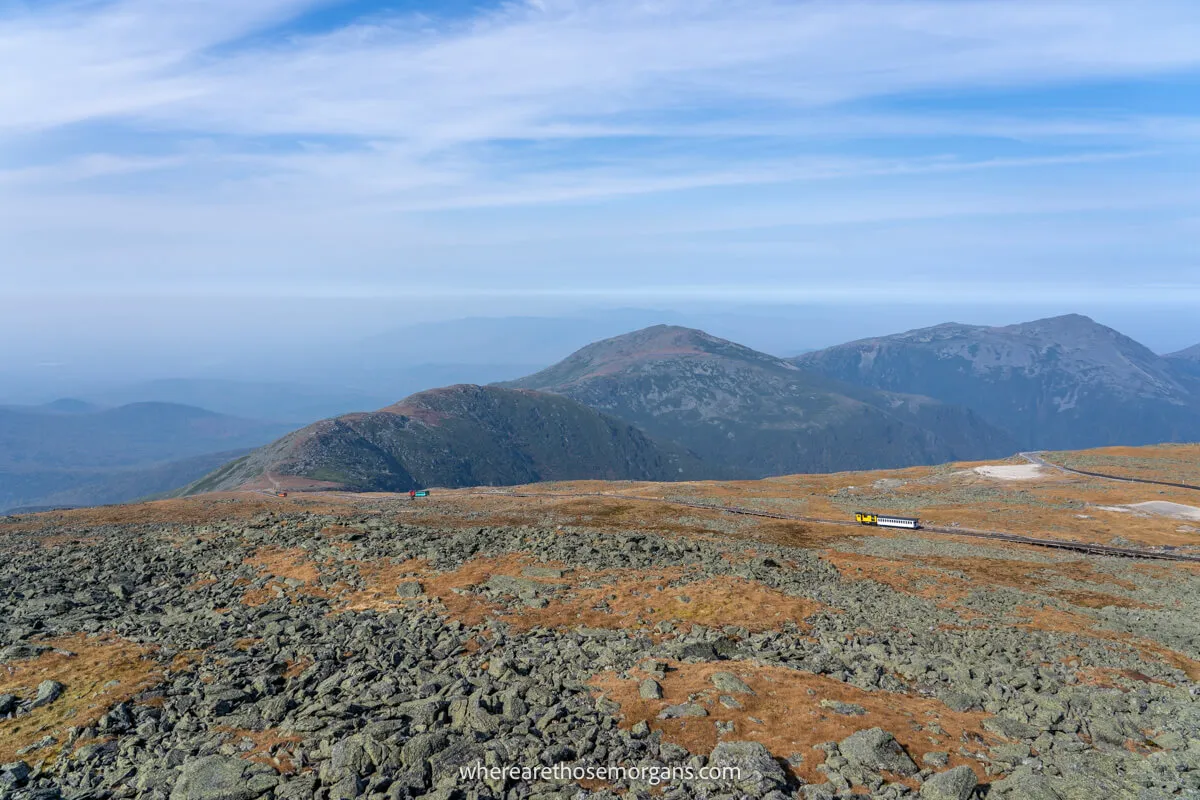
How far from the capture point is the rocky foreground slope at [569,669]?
18906mm

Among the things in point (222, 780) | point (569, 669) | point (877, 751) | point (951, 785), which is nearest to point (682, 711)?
point (569, 669)

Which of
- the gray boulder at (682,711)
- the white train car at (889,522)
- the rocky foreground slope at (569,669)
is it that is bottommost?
the white train car at (889,522)

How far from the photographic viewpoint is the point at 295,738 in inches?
804

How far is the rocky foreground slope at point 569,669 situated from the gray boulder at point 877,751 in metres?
0.07

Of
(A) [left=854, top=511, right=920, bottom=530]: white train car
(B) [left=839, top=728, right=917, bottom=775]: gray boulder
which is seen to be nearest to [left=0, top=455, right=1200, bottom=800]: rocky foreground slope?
(B) [left=839, top=728, right=917, bottom=775]: gray boulder

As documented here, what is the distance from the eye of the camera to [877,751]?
19719 mm

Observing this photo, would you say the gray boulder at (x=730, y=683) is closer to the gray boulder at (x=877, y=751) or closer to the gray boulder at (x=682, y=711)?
the gray boulder at (x=682, y=711)

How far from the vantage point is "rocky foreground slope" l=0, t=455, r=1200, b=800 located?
1891 cm

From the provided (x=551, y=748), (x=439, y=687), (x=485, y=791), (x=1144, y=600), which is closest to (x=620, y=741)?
(x=551, y=748)

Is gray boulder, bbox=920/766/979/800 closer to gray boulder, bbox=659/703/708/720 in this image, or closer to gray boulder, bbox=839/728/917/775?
gray boulder, bbox=839/728/917/775

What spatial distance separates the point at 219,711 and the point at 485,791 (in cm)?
1071

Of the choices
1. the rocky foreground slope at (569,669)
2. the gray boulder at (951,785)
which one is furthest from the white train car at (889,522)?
the gray boulder at (951,785)

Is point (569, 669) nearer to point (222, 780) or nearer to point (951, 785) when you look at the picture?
point (222, 780)

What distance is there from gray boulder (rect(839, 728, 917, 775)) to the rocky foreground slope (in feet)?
0.22
